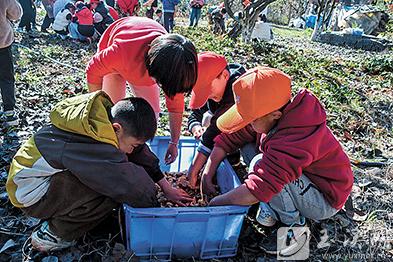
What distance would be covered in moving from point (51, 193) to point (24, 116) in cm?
199

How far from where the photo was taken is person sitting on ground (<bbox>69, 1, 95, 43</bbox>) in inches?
299

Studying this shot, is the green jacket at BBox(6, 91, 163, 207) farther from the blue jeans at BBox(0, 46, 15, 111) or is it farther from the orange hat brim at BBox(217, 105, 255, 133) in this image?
the blue jeans at BBox(0, 46, 15, 111)

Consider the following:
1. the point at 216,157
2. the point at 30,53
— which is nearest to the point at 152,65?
the point at 216,157

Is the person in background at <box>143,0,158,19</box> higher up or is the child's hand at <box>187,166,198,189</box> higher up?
the child's hand at <box>187,166,198,189</box>

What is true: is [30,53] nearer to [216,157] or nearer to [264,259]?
[216,157]

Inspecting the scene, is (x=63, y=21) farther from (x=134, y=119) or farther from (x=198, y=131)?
(x=134, y=119)

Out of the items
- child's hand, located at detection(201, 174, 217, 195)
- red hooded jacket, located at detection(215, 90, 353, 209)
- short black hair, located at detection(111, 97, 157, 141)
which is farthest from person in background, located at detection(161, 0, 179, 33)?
red hooded jacket, located at detection(215, 90, 353, 209)

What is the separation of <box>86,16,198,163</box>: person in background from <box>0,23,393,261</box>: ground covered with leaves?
81 centimetres

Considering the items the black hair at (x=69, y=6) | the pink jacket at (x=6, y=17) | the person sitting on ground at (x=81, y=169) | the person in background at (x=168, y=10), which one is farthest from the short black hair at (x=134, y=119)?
the person in background at (x=168, y=10)

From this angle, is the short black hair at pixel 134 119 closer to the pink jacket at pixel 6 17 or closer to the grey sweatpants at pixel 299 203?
the grey sweatpants at pixel 299 203

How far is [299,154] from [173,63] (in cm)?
71

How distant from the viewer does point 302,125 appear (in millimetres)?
1756

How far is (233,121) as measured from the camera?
6.22ft

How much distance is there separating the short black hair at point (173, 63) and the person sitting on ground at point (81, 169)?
163mm
